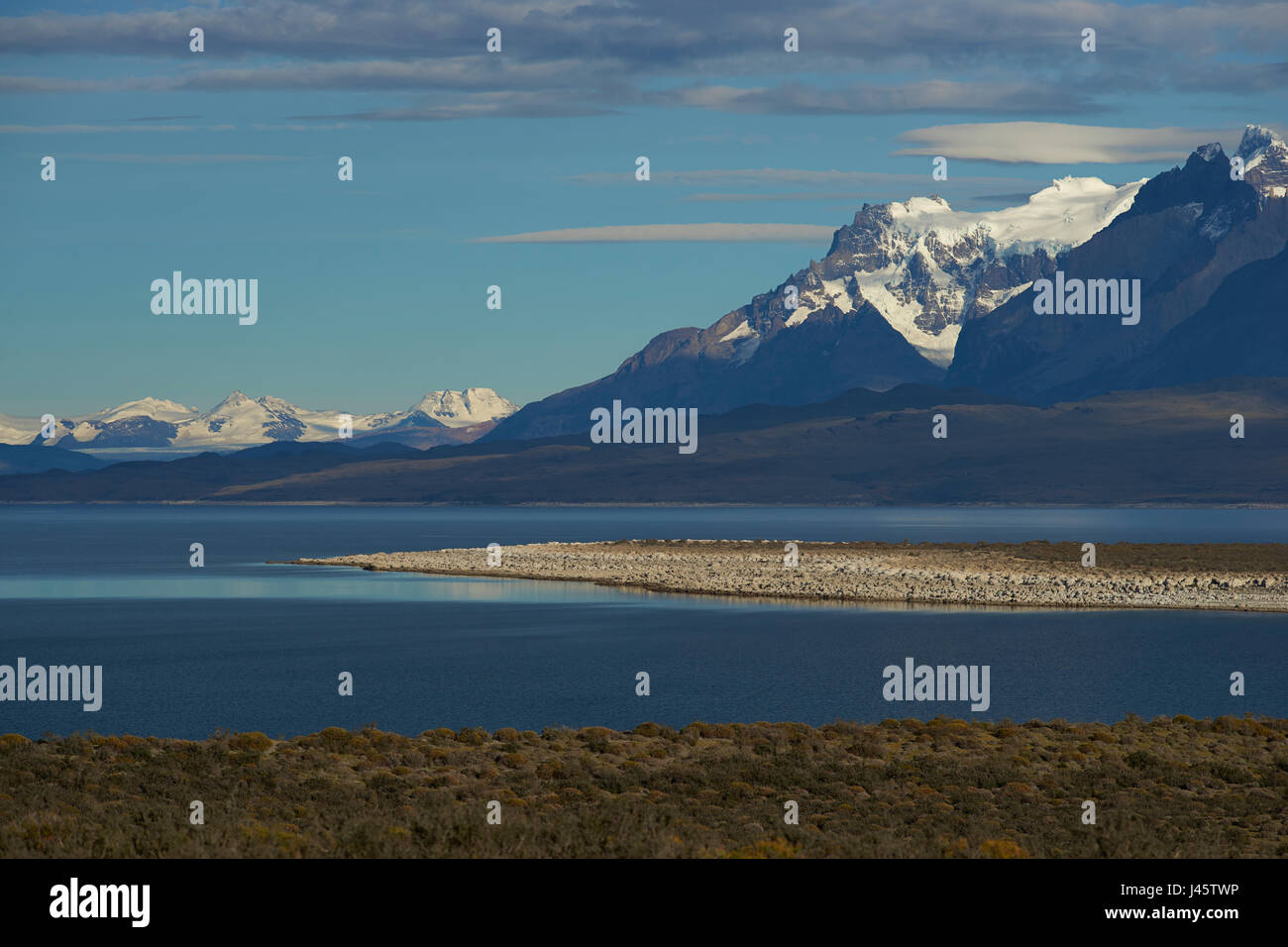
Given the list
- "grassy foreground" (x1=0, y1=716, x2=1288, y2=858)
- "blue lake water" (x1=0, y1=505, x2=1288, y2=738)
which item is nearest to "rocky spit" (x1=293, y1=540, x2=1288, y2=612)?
"blue lake water" (x1=0, y1=505, x2=1288, y2=738)

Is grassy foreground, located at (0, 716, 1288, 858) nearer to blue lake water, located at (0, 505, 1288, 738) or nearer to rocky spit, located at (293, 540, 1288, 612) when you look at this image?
blue lake water, located at (0, 505, 1288, 738)

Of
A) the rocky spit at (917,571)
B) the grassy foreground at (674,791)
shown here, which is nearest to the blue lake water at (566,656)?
the rocky spit at (917,571)

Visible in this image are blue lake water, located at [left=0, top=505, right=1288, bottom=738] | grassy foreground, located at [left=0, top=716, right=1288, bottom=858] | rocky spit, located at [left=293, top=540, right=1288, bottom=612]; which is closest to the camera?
grassy foreground, located at [left=0, top=716, right=1288, bottom=858]

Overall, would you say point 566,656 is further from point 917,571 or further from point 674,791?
point 917,571

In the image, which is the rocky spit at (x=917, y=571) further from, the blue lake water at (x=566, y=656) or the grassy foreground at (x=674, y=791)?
the grassy foreground at (x=674, y=791)
